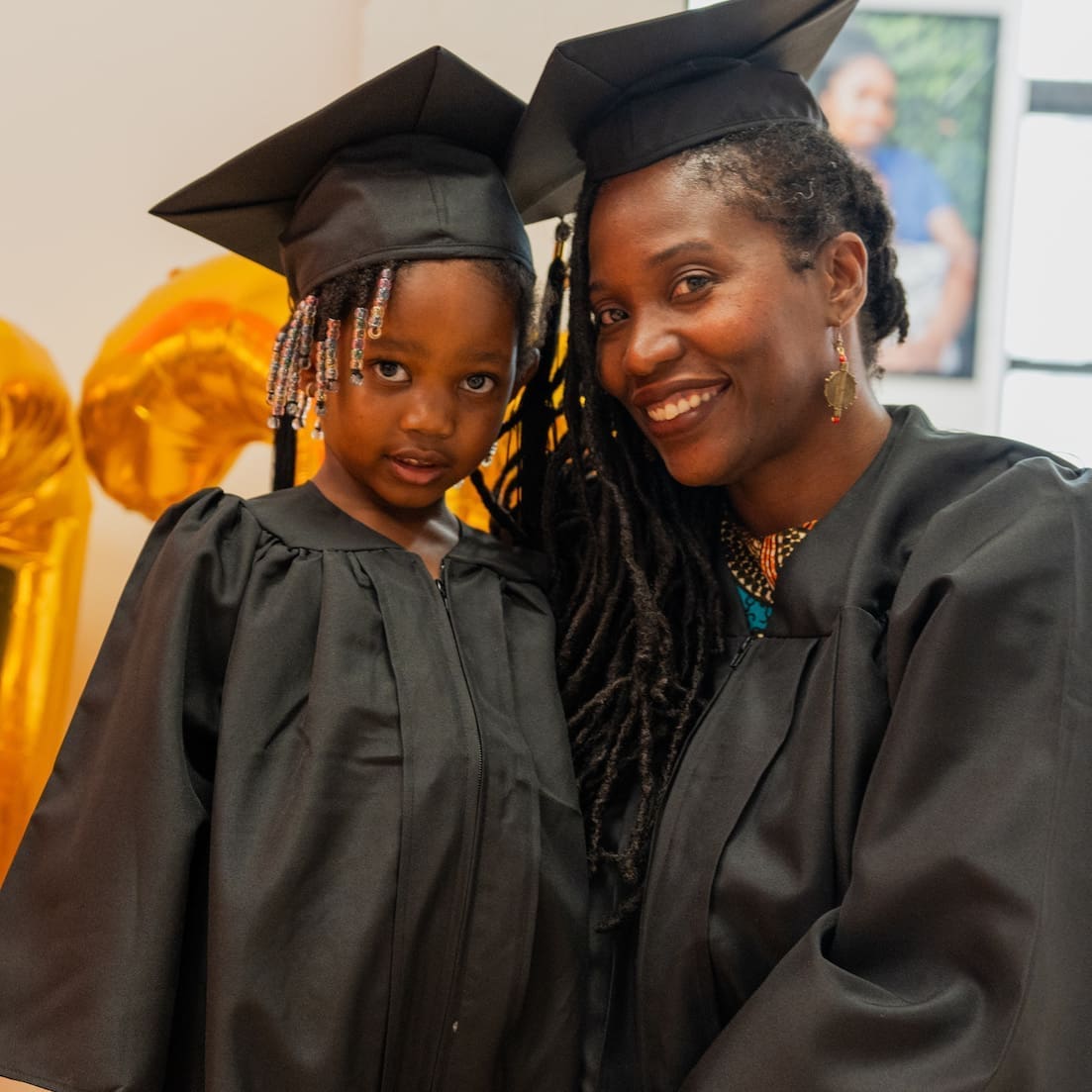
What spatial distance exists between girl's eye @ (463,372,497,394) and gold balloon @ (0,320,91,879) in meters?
0.70

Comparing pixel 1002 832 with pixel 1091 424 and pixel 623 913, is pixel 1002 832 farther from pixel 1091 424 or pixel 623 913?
pixel 1091 424

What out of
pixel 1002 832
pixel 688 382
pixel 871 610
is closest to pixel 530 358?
pixel 688 382

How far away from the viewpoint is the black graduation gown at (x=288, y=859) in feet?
4.10

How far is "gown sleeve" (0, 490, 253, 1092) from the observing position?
1.26m

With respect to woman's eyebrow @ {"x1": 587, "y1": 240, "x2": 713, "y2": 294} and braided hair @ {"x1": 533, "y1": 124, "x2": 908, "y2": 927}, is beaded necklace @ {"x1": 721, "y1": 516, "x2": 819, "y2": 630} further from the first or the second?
woman's eyebrow @ {"x1": 587, "y1": 240, "x2": 713, "y2": 294}

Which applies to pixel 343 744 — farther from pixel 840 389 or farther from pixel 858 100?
pixel 858 100

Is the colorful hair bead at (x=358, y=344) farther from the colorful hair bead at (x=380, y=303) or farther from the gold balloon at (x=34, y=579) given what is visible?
the gold balloon at (x=34, y=579)

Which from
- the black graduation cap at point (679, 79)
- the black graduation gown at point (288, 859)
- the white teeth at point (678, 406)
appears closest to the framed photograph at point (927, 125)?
the black graduation cap at point (679, 79)

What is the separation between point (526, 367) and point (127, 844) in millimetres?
703

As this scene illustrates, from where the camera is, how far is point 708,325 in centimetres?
138

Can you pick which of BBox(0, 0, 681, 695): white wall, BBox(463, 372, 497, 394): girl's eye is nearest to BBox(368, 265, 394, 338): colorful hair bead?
BBox(463, 372, 497, 394): girl's eye

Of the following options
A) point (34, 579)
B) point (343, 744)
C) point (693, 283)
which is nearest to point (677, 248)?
point (693, 283)

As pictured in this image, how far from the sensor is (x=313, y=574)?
1.40m

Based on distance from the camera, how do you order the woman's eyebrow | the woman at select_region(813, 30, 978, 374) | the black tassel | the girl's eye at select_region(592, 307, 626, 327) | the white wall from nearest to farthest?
the woman's eyebrow → the girl's eye at select_region(592, 307, 626, 327) → the black tassel → the white wall → the woman at select_region(813, 30, 978, 374)
